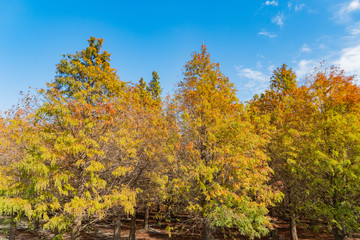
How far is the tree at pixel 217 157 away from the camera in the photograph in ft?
31.1

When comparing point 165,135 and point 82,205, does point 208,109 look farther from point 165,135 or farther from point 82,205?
point 82,205

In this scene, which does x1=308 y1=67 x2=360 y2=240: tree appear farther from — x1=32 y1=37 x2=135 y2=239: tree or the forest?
x1=32 y1=37 x2=135 y2=239: tree

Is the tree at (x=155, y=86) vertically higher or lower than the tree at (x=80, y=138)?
higher

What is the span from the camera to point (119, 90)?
1060 centimetres

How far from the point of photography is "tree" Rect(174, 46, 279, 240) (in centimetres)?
947

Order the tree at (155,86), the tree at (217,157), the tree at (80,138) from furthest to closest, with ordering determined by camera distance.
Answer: the tree at (155,86) → the tree at (217,157) → the tree at (80,138)

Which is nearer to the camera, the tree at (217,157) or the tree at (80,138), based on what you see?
the tree at (80,138)

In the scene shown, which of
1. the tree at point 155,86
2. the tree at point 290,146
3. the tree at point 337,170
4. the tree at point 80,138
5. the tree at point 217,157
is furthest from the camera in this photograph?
the tree at point 155,86

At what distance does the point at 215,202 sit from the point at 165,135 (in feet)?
17.3

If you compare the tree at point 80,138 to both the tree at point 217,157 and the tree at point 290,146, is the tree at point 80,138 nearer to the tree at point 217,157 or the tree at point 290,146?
the tree at point 217,157

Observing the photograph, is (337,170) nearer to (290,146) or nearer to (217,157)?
(290,146)

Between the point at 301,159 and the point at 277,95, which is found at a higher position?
the point at 277,95

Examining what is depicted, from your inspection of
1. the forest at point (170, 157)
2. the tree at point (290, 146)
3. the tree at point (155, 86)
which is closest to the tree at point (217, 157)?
the forest at point (170, 157)

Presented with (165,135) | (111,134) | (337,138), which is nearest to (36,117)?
(111,134)
